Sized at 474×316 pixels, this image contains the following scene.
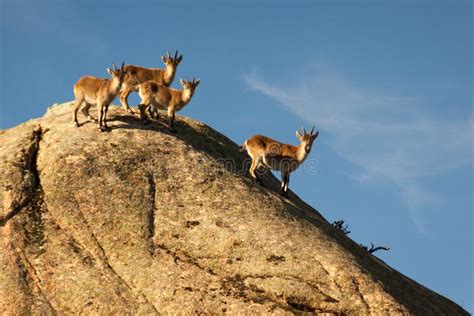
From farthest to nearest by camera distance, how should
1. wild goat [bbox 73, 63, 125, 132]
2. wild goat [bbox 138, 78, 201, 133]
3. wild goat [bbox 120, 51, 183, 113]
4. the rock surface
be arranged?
wild goat [bbox 120, 51, 183, 113] → wild goat [bbox 138, 78, 201, 133] → wild goat [bbox 73, 63, 125, 132] → the rock surface

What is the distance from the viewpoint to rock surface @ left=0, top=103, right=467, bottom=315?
2098cm

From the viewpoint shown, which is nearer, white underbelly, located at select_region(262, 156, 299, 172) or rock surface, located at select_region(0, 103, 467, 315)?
rock surface, located at select_region(0, 103, 467, 315)

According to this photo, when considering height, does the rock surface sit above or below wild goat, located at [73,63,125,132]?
below

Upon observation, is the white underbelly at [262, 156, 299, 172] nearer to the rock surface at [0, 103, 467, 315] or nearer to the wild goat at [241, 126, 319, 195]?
the wild goat at [241, 126, 319, 195]

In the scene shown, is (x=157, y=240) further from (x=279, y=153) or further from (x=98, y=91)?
(x=279, y=153)

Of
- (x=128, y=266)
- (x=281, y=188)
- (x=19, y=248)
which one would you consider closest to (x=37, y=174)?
(x=19, y=248)

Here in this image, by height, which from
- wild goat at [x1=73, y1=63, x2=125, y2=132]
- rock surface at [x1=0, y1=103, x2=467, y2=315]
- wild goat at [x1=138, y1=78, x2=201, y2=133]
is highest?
wild goat at [x1=138, y1=78, x2=201, y2=133]

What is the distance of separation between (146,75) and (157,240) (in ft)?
38.8

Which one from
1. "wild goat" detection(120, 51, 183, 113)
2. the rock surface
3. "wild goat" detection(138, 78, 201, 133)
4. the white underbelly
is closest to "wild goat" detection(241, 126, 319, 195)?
the white underbelly

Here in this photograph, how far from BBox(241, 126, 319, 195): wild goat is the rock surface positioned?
1.71 m

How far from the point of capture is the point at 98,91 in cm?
2836

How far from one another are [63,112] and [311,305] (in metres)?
15.5

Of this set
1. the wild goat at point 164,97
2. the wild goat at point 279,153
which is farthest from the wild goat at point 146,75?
the wild goat at point 279,153

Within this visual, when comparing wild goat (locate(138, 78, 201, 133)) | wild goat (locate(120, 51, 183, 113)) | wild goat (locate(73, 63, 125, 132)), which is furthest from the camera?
wild goat (locate(120, 51, 183, 113))
